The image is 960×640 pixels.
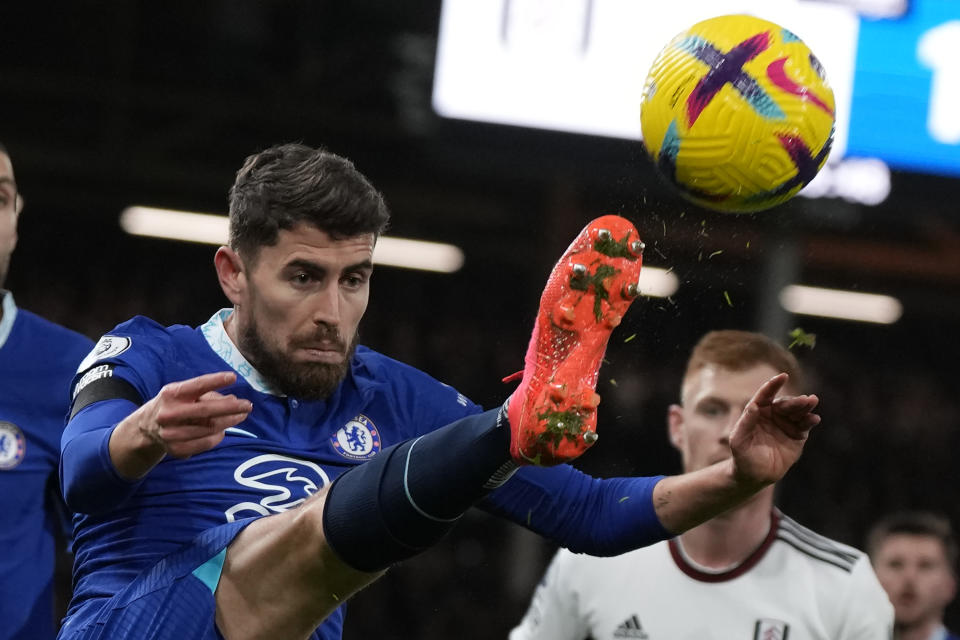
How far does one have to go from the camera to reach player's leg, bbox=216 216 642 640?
2.36 metres

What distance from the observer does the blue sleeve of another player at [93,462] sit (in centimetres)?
→ 254

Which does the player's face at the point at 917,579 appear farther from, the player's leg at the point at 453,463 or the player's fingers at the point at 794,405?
the player's leg at the point at 453,463

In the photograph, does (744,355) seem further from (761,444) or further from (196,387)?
(196,387)

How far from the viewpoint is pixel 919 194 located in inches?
239

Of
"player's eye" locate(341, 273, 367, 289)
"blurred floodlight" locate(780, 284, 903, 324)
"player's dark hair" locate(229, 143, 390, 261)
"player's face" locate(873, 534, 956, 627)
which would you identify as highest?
"player's dark hair" locate(229, 143, 390, 261)

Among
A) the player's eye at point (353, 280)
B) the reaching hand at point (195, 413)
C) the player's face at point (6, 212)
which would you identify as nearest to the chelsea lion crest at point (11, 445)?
the player's face at point (6, 212)

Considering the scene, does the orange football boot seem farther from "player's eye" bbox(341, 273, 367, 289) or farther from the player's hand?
"player's eye" bbox(341, 273, 367, 289)

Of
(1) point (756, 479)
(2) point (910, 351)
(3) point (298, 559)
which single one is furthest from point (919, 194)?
(2) point (910, 351)

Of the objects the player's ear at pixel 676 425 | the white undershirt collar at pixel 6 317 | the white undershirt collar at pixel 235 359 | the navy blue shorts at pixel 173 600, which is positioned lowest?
the navy blue shorts at pixel 173 600

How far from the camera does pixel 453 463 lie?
95.3 inches

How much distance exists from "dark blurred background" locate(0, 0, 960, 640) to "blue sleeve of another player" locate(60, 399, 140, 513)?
16.4 feet

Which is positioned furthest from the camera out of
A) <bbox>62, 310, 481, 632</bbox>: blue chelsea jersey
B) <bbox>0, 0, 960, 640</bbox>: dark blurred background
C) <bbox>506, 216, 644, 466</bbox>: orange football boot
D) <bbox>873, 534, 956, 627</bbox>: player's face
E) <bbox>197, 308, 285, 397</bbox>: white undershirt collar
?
<bbox>0, 0, 960, 640</bbox>: dark blurred background

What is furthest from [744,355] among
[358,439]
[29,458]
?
[29,458]

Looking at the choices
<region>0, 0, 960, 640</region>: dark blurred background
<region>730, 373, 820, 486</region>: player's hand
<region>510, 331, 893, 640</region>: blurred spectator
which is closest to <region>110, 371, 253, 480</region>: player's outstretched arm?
<region>730, 373, 820, 486</region>: player's hand
